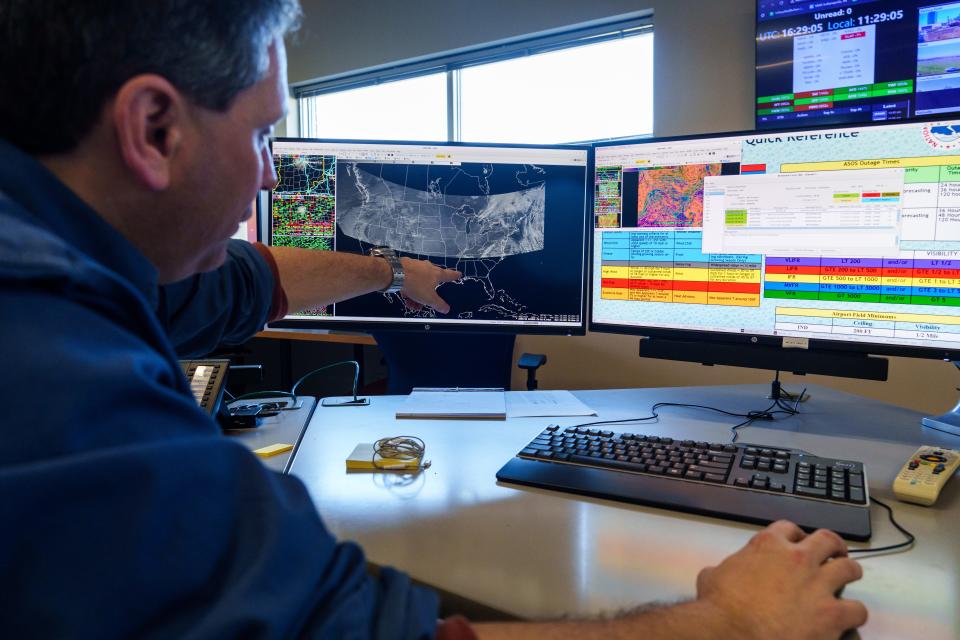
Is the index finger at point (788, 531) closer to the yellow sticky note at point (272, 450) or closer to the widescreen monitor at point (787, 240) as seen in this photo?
the widescreen monitor at point (787, 240)

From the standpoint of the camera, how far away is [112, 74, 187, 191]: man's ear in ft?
1.61

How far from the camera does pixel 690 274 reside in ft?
4.05

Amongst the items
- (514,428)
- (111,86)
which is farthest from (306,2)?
(111,86)

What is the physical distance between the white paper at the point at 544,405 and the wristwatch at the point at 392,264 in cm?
35

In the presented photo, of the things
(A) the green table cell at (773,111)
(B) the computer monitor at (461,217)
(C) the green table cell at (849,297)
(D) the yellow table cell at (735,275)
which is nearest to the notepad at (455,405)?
(B) the computer monitor at (461,217)

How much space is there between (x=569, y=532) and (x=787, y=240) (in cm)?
73

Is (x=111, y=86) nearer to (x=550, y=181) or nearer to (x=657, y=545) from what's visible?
(x=657, y=545)

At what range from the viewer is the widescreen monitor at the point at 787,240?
3.38 feet

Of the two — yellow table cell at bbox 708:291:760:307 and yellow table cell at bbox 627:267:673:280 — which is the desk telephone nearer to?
yellow table cell at bbox 627:267:673:280

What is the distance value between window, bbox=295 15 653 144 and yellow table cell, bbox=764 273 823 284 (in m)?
1.55

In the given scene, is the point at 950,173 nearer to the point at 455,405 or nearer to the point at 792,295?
the point at 792,295

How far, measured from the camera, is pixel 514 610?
0.58m

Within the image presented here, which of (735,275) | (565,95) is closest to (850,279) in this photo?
(735,275)

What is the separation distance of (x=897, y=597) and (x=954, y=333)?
62 centimetres
